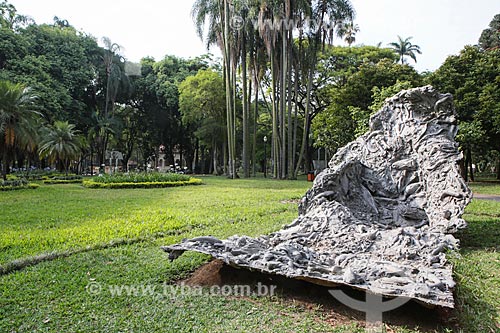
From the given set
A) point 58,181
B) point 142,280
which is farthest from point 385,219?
point 58,181

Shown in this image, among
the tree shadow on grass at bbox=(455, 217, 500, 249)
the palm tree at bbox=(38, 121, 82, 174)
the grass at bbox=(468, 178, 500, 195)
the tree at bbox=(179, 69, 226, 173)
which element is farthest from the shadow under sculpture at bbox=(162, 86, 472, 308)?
the tree at bbox=(179, 69, 226, 173)

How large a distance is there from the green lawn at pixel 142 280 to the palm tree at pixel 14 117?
7892 millimetres

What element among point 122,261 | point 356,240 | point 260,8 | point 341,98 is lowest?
point 122,261

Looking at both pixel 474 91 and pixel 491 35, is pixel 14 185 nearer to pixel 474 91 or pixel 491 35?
pixel 474 91

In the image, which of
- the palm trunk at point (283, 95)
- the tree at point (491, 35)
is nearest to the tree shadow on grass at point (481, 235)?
the palm trunk at point (283, 95)

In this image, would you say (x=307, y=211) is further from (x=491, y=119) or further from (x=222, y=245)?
(x=491, y=119)

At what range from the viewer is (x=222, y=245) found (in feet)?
11.0

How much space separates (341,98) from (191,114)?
10.9 m

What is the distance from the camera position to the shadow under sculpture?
9.22 ft

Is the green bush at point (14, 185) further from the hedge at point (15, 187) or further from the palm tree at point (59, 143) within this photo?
the palm tree at point (59, 143)

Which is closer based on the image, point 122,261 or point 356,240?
point 356,240

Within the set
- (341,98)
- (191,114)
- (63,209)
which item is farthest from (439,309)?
(191,114)

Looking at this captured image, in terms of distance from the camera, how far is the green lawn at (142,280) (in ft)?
8.45

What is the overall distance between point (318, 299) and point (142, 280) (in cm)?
167
